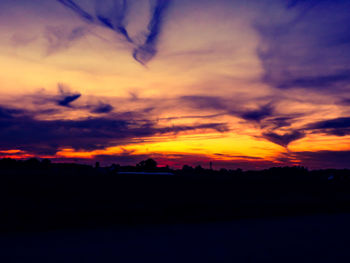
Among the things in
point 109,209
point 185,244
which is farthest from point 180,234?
point 109,209

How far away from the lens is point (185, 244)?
7.14 m

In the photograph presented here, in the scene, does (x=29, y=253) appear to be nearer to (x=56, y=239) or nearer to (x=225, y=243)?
(x=56, y=239)

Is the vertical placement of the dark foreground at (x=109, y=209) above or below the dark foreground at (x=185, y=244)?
above

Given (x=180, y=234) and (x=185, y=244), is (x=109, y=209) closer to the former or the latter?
(x=180, y=234)

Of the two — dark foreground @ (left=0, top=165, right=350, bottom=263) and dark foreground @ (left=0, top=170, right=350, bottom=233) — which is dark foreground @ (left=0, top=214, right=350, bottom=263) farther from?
dark foreground @ (left=0, top=170, right=350, bottom=233)

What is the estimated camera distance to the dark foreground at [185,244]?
610 cm

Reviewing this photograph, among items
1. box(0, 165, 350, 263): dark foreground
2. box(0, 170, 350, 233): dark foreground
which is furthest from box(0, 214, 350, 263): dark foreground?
box(0, 170, 350, 233): dark foreground

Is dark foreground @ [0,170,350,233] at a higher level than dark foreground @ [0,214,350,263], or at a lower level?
higher

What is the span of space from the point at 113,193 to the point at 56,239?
438 inches

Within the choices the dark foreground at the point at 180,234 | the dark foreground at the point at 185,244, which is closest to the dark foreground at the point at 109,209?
the dark foreground at the point at 180,234

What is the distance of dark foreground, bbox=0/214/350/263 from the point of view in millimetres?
6102

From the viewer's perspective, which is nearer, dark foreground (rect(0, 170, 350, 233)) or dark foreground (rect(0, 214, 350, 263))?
dark foreground (rect(0, 214, 350, 263))

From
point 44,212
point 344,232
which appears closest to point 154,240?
point 44,212

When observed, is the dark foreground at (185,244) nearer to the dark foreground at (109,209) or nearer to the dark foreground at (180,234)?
the dark foreground at (180,234)
